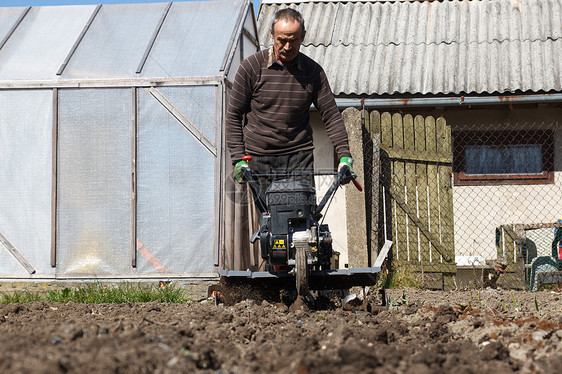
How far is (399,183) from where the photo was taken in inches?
305

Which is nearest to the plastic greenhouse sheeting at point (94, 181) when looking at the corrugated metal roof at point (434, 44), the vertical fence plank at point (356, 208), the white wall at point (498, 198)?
the vertical fence plank at point (356, 208)

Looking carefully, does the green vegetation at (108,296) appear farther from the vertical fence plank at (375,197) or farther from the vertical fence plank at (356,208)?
the vertical fence plank at (375,197)

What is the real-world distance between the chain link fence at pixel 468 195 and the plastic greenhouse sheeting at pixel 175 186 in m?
1.55

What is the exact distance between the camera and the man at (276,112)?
5.16 m

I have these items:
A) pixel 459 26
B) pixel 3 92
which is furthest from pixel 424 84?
pixel 3 92

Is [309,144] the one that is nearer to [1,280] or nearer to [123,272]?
[123,272]

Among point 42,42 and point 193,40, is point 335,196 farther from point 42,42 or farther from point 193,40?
point 42,42

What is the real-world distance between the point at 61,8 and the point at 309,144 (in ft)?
14.3

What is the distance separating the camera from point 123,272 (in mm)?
6930

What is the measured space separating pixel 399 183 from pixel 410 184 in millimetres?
146

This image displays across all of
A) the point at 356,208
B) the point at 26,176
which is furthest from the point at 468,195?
the point at 26,176

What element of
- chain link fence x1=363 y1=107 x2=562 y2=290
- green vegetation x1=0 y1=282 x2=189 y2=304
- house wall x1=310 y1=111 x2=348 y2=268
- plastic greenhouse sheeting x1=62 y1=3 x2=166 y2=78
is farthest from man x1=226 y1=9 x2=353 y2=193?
house wall x1=310 y1=111 x2=348 y2=268

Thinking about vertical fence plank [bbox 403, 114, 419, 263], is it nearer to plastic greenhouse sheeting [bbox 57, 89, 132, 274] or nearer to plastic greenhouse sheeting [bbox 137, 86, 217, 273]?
plastic greenhouse sheeting [bbox 137, 86, 217, 273]

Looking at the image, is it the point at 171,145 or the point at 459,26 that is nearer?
the point at 171,145
